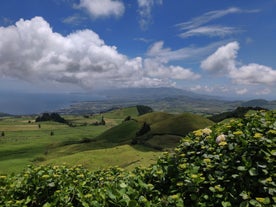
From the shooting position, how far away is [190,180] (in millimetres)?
8922

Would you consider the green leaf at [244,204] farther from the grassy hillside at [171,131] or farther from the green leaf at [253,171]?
the grassy hillside at [171,131]

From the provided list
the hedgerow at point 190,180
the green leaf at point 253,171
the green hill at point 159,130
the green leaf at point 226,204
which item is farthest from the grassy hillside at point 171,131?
the green leaf at point 226,204

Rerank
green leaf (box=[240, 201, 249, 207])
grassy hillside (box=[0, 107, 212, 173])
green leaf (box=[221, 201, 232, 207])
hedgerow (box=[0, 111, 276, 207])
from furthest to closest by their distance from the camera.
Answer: grassy hillside (box=[0, 107, 212, 173]) < hedgerow (box=[0, 111, 276, 207]) < green leaf (box=[221, 201, 232, 207]) < green leaf (box=[240, 201, 249, 207])

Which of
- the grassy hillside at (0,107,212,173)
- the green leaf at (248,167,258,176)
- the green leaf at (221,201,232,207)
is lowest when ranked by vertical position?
the grassy hillside at (0,107,212,173)

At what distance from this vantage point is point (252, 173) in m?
8.50

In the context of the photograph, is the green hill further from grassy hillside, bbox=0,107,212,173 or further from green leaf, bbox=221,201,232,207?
green leaf, bbox=221,201,232,207

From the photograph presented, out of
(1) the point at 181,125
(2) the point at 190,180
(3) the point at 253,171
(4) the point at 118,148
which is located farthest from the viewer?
(1) the point at 181,125

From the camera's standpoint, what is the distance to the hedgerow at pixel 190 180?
8336 millimetres

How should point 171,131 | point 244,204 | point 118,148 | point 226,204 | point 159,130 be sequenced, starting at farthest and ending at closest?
point 159,130
point 171,131
point 118,148
point 226,204
point 244,204

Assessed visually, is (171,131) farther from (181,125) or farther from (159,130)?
(181,125)

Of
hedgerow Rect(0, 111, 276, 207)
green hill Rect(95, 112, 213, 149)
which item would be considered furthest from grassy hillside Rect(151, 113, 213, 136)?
hedgerow Rect(0, 111, 276, 207)

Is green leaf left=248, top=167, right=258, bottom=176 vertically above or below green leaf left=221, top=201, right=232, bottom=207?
above

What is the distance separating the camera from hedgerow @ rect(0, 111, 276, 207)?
8.34 m

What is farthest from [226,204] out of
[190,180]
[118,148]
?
[118,148]
